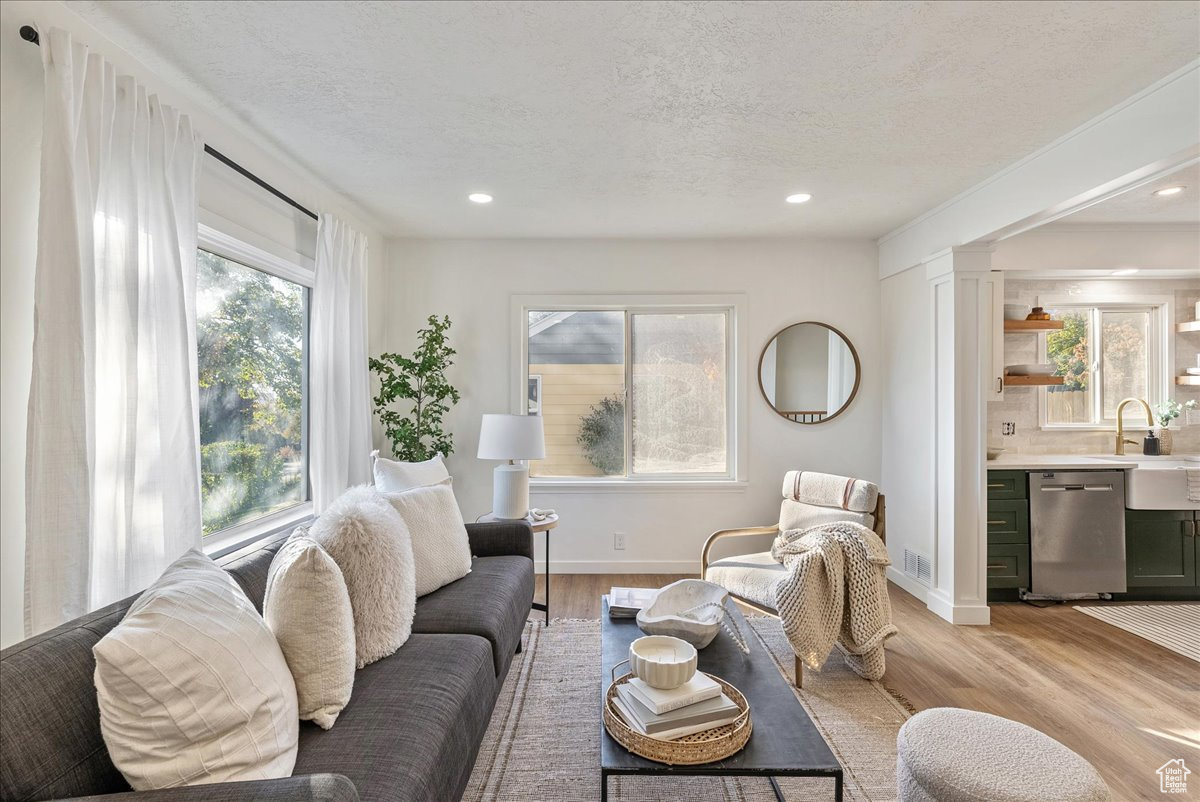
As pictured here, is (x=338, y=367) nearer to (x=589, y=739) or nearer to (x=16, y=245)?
(x=16, y=245)

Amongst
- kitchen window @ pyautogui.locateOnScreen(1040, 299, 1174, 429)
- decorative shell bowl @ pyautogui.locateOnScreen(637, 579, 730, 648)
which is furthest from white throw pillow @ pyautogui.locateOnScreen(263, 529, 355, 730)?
kitchen window @ pyautogui.locateOnScreen(1040, 299, 1174, 429)

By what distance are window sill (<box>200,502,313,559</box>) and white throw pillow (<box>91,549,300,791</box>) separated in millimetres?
1284

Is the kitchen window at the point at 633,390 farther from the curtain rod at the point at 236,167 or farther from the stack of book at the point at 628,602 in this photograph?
the stack of book at the point at 628,602

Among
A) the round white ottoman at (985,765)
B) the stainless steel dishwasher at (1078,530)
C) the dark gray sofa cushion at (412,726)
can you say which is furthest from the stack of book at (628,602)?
the stainless steel dishwasher at (1078,530)

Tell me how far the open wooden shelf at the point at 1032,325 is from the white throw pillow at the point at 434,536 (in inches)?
155

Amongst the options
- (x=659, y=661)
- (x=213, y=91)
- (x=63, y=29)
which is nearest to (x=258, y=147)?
(x=213, y=91)

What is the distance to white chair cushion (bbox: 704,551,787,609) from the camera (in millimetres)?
2973

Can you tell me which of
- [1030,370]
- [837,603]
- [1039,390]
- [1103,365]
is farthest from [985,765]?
[1103,365]

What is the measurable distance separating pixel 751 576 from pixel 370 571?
1.96 m

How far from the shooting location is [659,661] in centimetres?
169

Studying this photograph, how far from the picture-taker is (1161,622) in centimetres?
349

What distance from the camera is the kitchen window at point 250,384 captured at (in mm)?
2598

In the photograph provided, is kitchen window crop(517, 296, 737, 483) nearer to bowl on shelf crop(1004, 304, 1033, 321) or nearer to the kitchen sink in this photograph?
bowl on shelf crop(1004, 304, 1033, 321)

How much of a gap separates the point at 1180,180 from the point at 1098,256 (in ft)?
2.95
